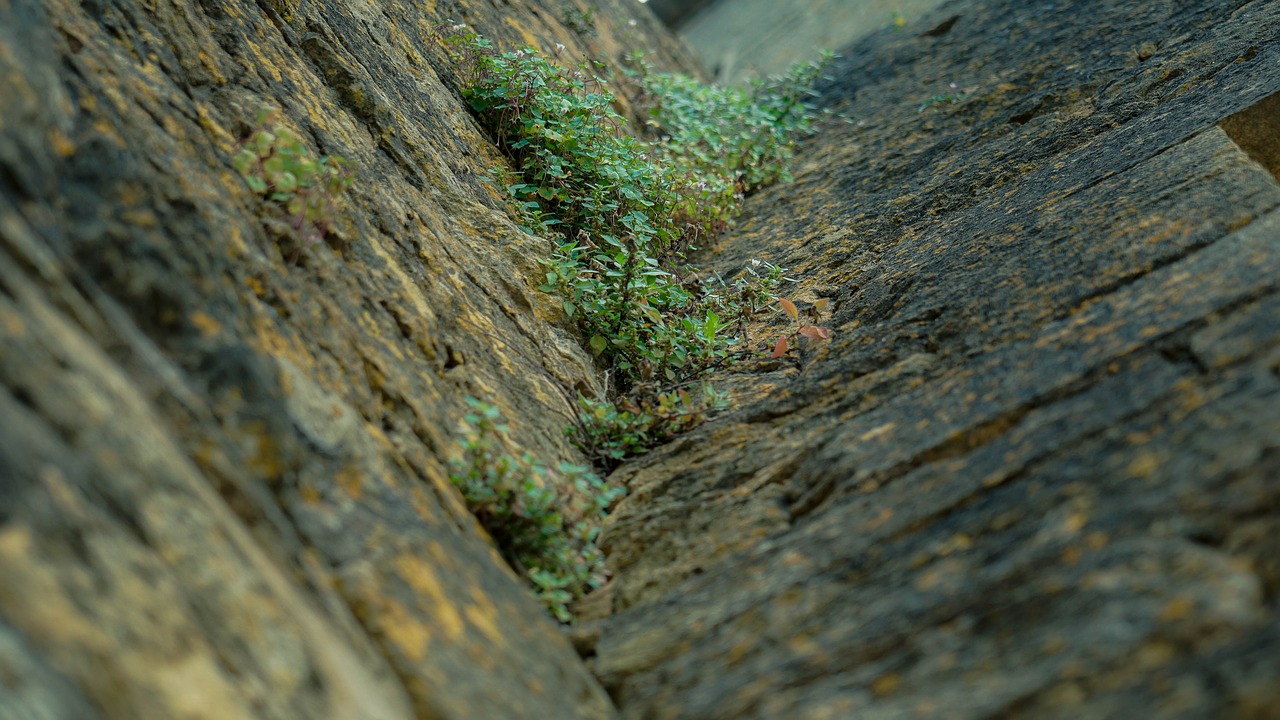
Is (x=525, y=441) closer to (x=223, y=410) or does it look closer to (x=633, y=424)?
(x=633, y=424)

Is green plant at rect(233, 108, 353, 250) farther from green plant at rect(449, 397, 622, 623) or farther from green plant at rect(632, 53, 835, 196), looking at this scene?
green plant at rect(632, 53, 835, 196)

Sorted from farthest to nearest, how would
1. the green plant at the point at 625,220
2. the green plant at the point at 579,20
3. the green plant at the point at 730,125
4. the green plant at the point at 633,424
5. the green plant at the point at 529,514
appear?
the green plant at the point at 579,20 < the green plant at the point at 730,125 < the green plant at the point at 625,220 < the green plant at the point at 633,424 < the green plant at the point at 529,514

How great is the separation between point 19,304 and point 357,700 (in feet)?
3.28

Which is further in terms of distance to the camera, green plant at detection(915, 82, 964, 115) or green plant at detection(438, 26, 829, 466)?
green plant at detection(915, 82, 964, 115)

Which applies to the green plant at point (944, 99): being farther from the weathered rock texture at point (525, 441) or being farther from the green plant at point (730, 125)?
the weathered rock texture at point (525, 441)

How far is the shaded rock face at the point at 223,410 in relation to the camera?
5.22 ft

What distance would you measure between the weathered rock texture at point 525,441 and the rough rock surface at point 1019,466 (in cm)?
1

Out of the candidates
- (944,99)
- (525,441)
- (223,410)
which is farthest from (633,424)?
(944,99)

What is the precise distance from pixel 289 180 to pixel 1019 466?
2.27 metres

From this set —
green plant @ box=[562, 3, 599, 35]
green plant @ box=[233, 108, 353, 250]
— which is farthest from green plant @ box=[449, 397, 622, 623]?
green plant @ box=[562, 3, 599, 35]

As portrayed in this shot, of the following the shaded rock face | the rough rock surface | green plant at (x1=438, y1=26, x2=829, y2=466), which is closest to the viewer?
the shaded rock face

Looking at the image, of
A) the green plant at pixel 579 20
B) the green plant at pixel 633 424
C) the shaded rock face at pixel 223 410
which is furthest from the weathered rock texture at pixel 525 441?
the green plant at pixel 579 20

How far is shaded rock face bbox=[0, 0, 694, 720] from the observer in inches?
62.6

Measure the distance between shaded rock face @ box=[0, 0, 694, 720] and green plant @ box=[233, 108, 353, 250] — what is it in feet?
0.20
